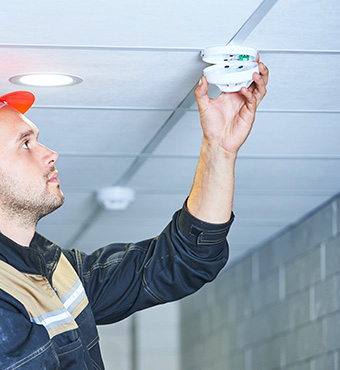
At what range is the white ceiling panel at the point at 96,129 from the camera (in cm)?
218

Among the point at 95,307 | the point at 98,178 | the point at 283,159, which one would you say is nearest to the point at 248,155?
the point at 283,159

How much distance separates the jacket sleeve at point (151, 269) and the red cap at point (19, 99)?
417 millimetres

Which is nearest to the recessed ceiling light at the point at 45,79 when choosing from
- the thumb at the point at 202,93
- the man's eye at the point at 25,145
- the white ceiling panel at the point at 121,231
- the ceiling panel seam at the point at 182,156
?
the man's eye at the point at 25,145

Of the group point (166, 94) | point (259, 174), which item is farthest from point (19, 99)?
point (259, 174)

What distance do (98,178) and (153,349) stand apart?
3.44 meters

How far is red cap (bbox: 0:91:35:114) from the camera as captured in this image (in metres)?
1.89

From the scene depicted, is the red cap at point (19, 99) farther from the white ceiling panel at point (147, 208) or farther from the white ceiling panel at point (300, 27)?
the white ceiling panel at point (147, 208)

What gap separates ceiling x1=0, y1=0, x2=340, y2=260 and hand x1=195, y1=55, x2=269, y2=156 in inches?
3.4

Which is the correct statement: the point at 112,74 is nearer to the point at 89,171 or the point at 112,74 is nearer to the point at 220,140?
the point at 220,140

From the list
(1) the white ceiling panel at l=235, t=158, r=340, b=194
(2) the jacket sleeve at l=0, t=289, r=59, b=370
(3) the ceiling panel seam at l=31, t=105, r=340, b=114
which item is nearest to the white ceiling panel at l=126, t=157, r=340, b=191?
(1) the white ceiling panel at l=235, t=158, r=340, b=194

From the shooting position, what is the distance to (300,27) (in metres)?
1.56

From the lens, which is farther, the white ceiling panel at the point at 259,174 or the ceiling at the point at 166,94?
the white ceiling panel at the point at 259,174

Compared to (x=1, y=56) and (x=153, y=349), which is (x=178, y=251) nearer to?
(x=1, y=56)

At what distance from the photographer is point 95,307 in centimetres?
209
